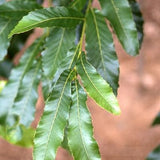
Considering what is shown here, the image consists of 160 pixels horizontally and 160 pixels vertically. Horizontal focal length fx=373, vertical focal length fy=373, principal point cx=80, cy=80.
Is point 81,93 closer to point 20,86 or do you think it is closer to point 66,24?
point 66,24

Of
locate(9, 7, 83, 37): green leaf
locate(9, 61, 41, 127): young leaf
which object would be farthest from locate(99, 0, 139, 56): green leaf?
locate(9, 61, 41, 127): young leaf

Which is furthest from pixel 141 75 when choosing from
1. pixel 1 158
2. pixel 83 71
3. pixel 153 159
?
pixel 83 71

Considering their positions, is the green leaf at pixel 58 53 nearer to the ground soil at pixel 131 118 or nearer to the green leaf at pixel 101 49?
the green leaf at pixel 101 49

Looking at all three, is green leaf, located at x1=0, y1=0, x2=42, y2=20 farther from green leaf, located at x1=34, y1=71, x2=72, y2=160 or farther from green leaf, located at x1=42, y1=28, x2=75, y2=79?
green leaf, located at x1=34, y1=71, x2=72, y2=160

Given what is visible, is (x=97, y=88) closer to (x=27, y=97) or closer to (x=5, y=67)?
(x=27, y=97)

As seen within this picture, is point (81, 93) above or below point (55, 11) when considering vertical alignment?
below
